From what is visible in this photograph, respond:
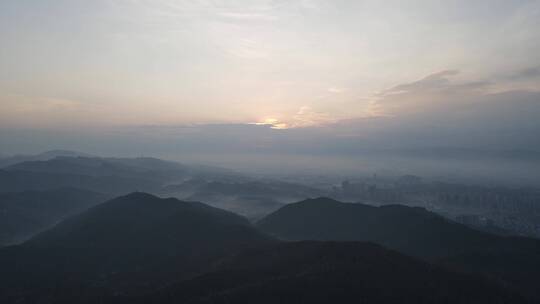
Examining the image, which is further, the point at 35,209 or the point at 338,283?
the point at 35,209

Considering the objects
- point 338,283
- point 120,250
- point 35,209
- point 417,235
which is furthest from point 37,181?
point 338,283

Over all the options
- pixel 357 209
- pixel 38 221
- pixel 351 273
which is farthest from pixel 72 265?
pixel 357 209

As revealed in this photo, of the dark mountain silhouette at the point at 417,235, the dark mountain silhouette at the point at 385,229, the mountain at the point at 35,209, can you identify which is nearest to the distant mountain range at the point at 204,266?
the dark mountain silhouette at the point at 385,229

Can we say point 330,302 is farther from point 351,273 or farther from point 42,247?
point 42,247

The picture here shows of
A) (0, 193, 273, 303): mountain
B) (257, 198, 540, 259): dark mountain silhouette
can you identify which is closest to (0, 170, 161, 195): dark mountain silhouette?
(0, 193, 273, 303): mountain

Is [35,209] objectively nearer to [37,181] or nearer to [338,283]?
[37,181]

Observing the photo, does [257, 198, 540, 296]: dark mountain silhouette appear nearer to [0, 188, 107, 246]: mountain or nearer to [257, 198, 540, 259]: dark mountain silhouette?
[257, 198, 540, 259]: dark mountain silhouette

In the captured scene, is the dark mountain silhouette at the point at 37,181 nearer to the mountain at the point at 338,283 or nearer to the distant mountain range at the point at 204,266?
the distant mountain range at the point at 204,266
